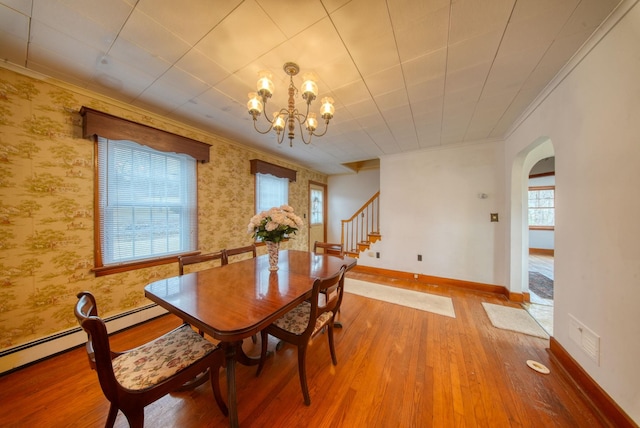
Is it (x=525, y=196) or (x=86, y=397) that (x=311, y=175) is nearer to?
(x=525, y=196)

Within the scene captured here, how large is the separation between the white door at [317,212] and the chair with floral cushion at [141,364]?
426 centimetres

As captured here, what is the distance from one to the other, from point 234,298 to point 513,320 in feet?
10.8

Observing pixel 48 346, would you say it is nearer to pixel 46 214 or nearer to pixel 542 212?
pixel 46 214

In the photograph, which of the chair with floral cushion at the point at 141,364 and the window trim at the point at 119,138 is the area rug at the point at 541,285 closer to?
the chair with floral cushion at the point at 141,364

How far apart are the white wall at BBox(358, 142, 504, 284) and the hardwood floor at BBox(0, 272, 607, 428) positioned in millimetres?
1579

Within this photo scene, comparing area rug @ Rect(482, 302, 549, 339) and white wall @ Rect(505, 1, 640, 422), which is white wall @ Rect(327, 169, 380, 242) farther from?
white wall @ Rect(505, 1, 640, 422)

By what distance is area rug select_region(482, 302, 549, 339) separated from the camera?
7.24ft

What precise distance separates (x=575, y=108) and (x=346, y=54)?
75.6 inches

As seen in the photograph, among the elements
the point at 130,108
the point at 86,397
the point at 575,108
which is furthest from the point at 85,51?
the point at 575,108

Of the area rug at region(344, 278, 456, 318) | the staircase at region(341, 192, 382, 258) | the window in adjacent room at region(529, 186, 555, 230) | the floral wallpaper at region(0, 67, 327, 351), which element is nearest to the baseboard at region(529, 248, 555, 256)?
the window in adjacent room at region(529, 186, 555, 230)

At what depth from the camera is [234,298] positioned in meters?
1.29

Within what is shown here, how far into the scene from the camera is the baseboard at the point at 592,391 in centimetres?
118

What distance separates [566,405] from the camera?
1.37 meters

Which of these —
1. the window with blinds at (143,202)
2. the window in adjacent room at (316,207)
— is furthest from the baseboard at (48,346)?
the window in adjacent room at (316,207)
